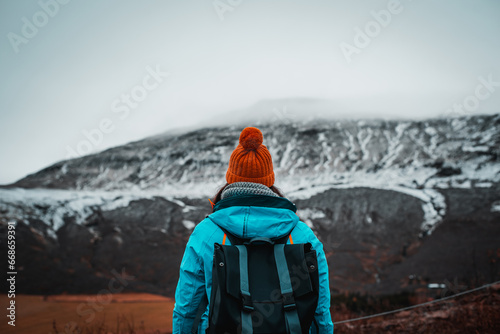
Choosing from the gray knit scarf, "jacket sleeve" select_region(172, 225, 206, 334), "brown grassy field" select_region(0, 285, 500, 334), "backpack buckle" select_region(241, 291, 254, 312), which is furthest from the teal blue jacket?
"brown grassy field" select_region(0, 285, 500, 334)

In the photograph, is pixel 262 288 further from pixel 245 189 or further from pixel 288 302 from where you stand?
pixel 245 189

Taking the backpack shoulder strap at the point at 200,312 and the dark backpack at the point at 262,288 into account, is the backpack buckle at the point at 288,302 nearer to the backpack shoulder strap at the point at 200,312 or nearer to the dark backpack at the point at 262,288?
the dark backpack at the point at 262,288

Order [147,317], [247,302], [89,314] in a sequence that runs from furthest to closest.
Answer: [147,317] < [89,314] < [247,302]

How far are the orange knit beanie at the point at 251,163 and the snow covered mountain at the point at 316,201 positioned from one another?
708 centimetres

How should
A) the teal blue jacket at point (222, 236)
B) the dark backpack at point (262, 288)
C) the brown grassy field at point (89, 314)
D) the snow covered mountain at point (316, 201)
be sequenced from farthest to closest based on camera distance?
the snow covered mountain at point (316, 201) → the brown grassy field at point (89, 314) → the teal blue jacket at point (222, 236) → the dark backpack at point (262, 288)

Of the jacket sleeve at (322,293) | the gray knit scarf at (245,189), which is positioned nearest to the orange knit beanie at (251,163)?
the gray knit scarf at (245,189)

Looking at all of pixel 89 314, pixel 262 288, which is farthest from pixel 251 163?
pixel 89 314

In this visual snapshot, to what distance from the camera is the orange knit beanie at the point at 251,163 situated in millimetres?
1989

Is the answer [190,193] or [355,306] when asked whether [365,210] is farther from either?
[190,193]

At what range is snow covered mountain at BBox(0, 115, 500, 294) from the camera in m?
8.55

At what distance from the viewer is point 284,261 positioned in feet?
5.04

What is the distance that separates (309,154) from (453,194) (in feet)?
22.7

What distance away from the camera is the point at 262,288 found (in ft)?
4.90

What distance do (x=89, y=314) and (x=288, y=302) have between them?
5.92 meters
